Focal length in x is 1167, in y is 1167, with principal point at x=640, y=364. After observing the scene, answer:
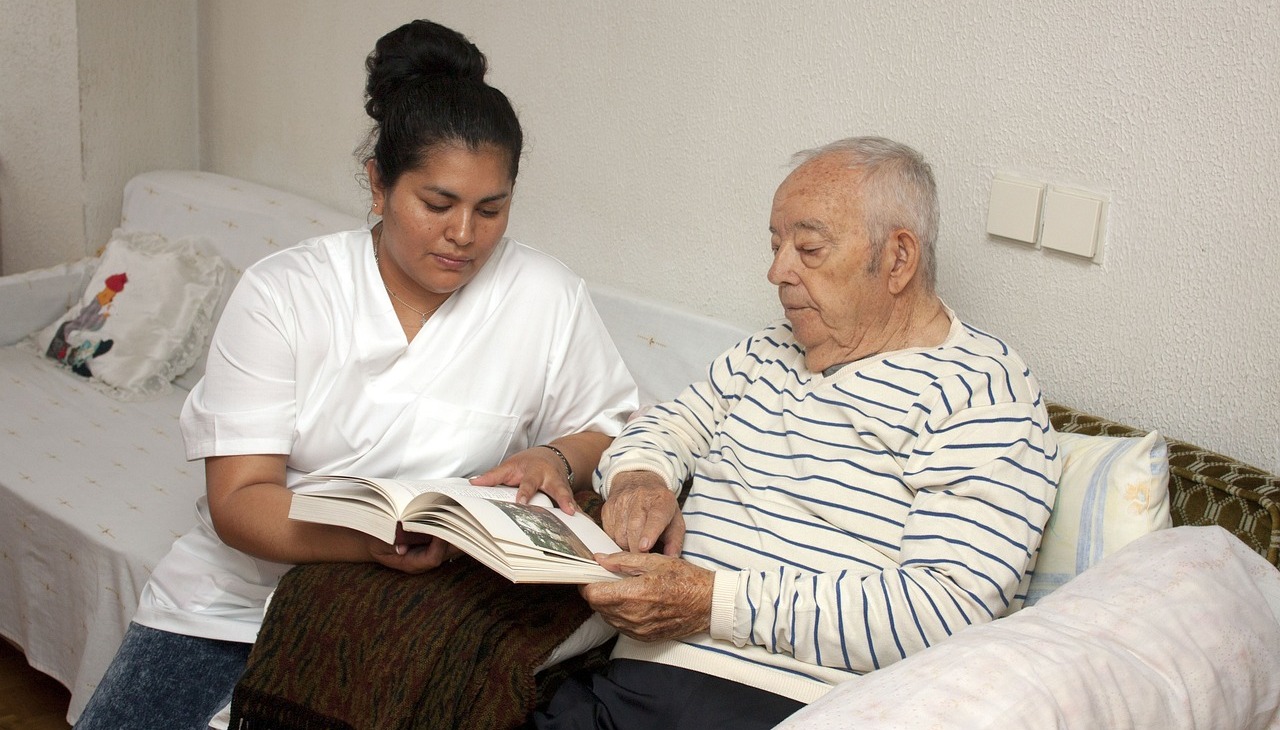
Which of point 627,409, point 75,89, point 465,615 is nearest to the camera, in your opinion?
point 465,615

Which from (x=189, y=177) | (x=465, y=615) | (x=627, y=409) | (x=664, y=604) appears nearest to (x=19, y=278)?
(x=189, y=177)

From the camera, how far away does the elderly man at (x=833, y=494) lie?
1.31 meters

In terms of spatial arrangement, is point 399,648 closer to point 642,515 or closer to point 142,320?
point 642,515

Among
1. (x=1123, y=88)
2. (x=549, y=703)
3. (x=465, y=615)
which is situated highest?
(x=1123, y=88)

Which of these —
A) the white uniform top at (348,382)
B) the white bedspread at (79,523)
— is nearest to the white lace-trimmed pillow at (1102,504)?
the white uniform top at (348,382)

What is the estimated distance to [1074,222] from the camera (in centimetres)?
167

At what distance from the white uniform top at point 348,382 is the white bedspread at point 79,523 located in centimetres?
45

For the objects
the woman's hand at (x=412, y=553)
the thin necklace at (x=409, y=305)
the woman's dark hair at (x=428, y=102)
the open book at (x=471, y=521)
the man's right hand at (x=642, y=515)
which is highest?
the woman's dark hair at (x=428, y=102)

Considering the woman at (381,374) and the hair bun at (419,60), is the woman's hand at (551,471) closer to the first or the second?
the woman at (381,374)

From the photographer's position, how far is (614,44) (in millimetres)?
2312

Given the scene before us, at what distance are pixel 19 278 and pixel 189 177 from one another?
490 mm

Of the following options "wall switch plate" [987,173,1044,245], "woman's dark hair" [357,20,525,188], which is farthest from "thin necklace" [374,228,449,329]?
"wall switch plate" [987,173,1044,245]

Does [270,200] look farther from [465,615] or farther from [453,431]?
[465,615]

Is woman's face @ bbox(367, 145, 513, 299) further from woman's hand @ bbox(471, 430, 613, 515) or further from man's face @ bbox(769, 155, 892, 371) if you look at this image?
man's face @ bbox(769, 155, 892, 371)
